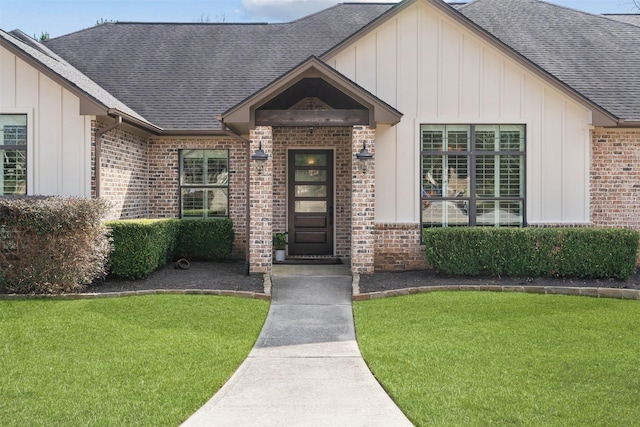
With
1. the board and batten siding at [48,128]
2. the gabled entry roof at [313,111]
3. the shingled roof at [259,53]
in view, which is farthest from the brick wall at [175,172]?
the board and batten siding at [48,128]

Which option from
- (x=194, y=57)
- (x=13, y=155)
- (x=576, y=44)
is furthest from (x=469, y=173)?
(x=13, y=155)

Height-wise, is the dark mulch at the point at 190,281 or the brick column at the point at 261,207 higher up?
the brick column at the point at 261,207

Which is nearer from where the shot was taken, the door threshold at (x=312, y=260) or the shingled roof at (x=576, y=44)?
the door threshold at (x=312, y=260)

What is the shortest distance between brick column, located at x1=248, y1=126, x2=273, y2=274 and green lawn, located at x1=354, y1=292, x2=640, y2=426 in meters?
2.60

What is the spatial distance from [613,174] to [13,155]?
12.1m

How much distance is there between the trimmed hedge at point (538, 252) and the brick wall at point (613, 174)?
Answer: 6.49 feet

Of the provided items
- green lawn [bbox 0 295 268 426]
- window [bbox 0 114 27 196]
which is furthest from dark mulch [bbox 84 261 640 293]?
window [bbox 0 114 27 196]

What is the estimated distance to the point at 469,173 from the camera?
11.3 metres

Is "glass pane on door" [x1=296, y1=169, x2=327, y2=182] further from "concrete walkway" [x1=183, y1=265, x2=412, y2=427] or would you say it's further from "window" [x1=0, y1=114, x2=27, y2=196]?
"window" [x1=0, y1=114, x2=27, y2=196]

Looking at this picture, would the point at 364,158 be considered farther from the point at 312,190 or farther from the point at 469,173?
the point at 312,190

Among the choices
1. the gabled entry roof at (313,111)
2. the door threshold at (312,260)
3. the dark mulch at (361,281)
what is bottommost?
the dark mulch at (361,281)

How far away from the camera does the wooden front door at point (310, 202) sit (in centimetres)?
1317

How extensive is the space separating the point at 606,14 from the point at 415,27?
10.4 m

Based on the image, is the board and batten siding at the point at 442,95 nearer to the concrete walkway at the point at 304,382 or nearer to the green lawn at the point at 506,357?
the green lawn at the point at 506,357
